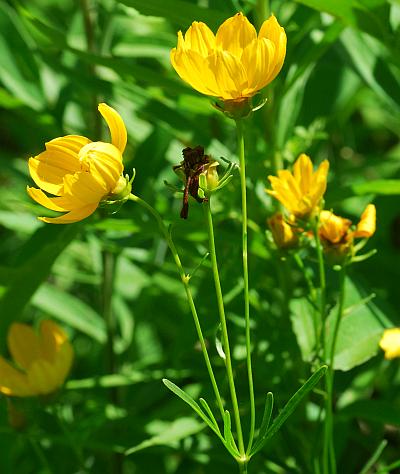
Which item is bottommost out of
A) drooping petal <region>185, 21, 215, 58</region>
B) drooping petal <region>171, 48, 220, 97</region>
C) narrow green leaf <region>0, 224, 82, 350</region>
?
narrow green leaf <region>0, 224, 82, 350</region>

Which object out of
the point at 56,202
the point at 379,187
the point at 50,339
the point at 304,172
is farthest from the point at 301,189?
the point at 50,339

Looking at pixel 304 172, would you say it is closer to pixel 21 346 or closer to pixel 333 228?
pixel 333 228

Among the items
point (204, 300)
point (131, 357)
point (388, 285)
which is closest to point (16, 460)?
point (131, 357)

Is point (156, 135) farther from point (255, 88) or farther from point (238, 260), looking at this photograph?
point (255, 88)

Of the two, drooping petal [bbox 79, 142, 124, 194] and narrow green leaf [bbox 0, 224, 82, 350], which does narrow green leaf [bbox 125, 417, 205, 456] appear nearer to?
narrow green leaf [bbox 0, 224, 82, 350]

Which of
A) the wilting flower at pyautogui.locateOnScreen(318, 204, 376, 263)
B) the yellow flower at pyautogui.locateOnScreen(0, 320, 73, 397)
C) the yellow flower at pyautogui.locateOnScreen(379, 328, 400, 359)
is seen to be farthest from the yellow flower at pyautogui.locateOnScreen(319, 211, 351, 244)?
the yellow flower at pyautogui.locateOnScreen(0, 320, 73, 397)

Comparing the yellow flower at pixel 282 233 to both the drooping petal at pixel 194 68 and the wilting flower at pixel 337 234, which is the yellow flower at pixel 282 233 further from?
the drooping petal at pixel 194 68
